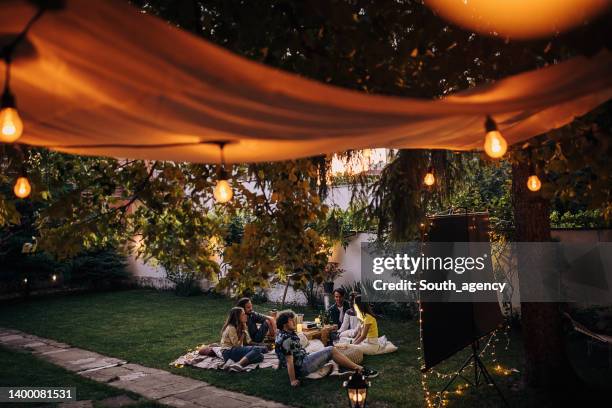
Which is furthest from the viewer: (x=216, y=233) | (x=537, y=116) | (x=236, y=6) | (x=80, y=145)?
(x=216, y=233)

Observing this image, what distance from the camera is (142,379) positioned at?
21.6 ft

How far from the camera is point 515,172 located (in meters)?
5.75

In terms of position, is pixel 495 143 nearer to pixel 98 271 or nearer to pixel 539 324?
pixel 539 324

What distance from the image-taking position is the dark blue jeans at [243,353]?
703 centimetres

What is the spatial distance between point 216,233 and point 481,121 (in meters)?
3.14

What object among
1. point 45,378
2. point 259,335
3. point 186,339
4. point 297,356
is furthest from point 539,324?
point 45,378

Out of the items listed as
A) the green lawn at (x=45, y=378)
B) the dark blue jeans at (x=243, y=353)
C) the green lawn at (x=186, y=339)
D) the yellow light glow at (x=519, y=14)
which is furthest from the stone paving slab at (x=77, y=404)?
the yellow light glow at (x=519, y=14)

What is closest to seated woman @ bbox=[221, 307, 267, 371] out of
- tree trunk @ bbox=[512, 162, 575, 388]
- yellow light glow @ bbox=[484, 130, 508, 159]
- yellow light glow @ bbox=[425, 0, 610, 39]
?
tree trunk @ bbox=[512, 162, 575, 388]

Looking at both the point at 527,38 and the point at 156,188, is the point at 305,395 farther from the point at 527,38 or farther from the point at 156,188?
the point at 527,38

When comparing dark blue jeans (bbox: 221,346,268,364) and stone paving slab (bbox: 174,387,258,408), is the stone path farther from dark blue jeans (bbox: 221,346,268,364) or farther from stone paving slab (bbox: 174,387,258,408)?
dark blue jeans (bbox: 221,346,268,364)

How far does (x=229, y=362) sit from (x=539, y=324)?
14.5ft

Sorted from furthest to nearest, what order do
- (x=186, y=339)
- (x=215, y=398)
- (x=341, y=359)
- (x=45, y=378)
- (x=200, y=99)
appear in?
(x=186, y=339) → (x=45, y=378) → (x=341, y=359) → (x=215, y=398) → (x=200, y=99)

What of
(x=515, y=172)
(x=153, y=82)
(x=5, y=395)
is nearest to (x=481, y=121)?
(x=153, y=82)

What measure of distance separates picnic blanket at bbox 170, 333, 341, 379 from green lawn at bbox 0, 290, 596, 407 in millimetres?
155
